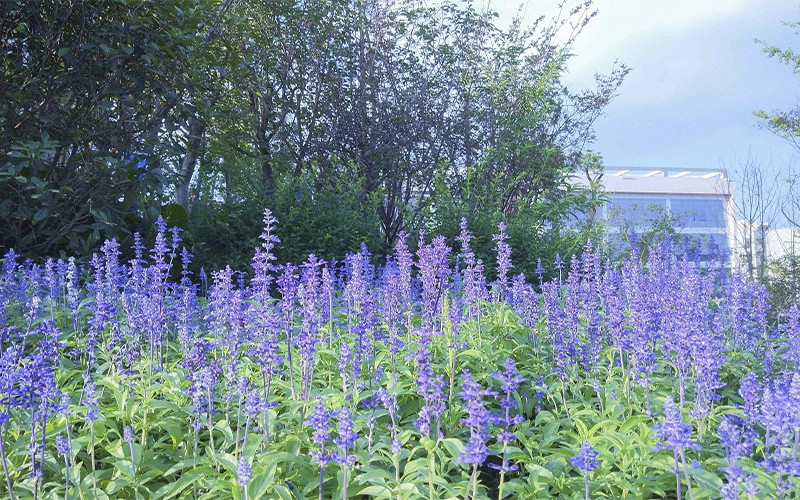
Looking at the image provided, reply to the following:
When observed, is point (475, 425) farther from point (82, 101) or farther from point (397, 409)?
point (82, 101)

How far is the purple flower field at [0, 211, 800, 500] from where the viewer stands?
323 centimetres

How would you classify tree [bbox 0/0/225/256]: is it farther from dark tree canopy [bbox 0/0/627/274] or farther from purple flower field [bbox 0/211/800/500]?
purple flower field [bbox 0/211/800/500]

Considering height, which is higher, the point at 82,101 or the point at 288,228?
the point at 82,101

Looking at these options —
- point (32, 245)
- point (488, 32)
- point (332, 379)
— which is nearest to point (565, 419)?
point (332, 379)

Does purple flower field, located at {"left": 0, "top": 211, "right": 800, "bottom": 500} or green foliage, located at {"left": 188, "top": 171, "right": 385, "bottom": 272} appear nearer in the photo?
purple flower field, located at {"left": 0, "top": 211, "right": 800, "bottom": 500}

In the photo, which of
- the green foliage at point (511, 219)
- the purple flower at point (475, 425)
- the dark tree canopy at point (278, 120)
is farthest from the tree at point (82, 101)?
the purple flower at point (475, 425)

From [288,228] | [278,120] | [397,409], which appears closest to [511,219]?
[288,228]

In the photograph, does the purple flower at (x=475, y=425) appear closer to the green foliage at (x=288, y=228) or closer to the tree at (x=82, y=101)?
the tree at (x=82, y=101)

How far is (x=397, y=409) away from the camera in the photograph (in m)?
4.34

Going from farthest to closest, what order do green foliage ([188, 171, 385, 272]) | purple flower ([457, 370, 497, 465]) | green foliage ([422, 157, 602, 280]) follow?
green foliage ([422, 157, 602, 280]) < green foliage ([188, 171, 385, 272]) < purple flower ([457, 370, 497, 465])

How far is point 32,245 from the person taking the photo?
9.33 metres

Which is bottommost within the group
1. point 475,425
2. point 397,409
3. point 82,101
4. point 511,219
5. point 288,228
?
point 397,409

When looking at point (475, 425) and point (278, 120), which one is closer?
point (475, 425)

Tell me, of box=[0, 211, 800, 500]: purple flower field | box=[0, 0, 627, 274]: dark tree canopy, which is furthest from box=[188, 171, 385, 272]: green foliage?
box=[0, 211, 800, 500]: purple flower field
